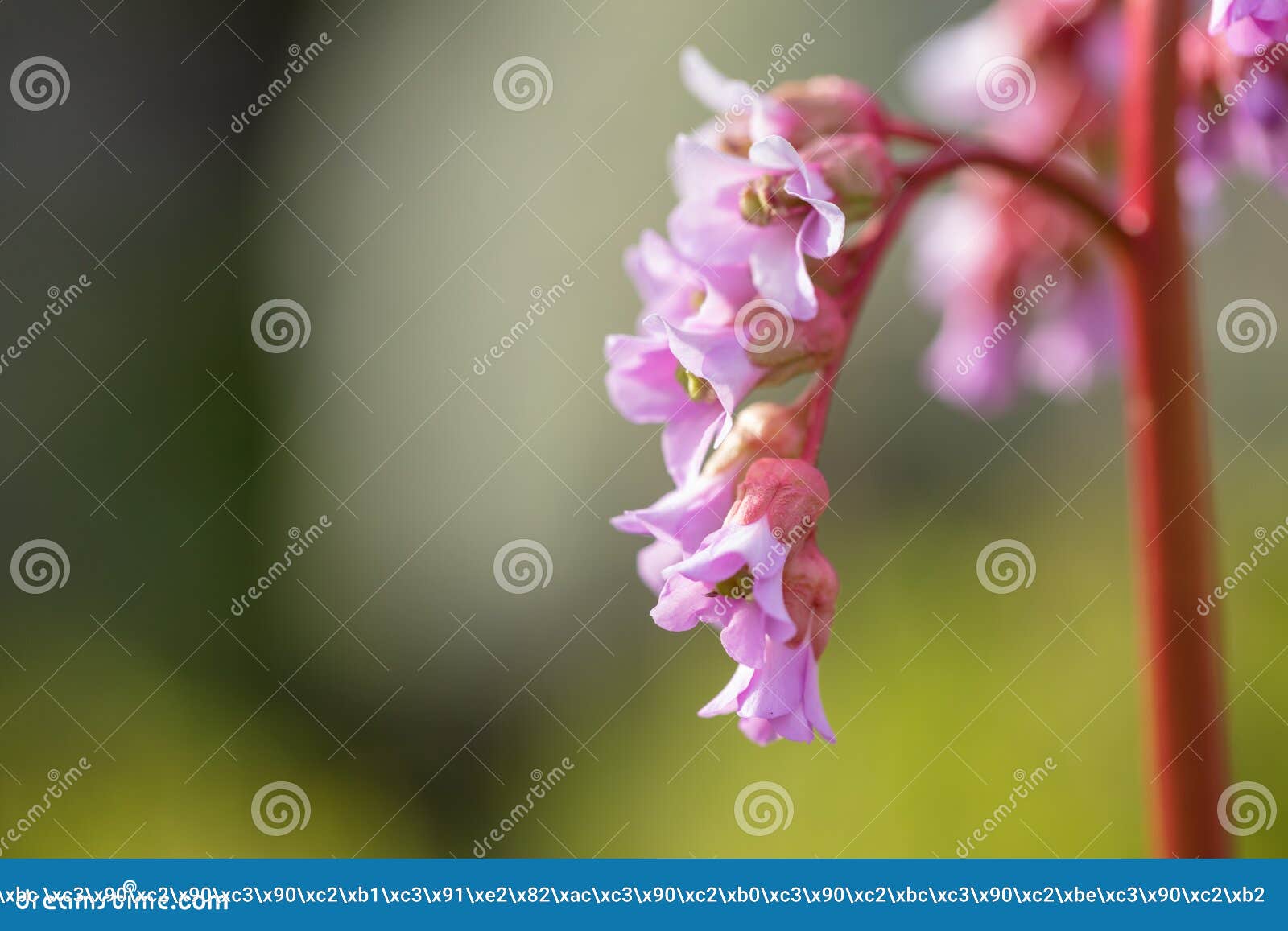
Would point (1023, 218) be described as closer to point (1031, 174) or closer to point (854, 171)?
point (1031, 174)

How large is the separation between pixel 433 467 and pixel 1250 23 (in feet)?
9.96

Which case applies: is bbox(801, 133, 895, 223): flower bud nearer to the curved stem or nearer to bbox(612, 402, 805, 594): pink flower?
the curved stem

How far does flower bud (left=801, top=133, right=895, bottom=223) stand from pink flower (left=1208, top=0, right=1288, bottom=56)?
0.26m

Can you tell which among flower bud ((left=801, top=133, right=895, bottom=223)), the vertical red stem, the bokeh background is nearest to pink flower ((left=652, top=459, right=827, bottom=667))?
flower bud ((left=801, top=133, right=895, bottom=223))

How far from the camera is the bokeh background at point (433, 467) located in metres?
2.77

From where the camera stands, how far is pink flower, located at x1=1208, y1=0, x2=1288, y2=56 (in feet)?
2.69

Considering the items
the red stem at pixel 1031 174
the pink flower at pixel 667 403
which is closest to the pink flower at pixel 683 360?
the pink flower at pixel 667 403

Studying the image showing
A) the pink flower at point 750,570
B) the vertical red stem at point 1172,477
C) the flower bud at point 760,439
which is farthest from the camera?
the vertical red stem at point 1172,477

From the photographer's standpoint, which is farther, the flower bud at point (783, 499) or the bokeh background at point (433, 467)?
the bokeh background at point (433, 467)

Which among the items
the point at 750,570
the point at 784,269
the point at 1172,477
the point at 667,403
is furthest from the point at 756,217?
the point at 1172,477

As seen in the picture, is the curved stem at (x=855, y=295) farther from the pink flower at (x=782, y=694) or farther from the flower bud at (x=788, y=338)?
the pink flower at (x=782, y=694)

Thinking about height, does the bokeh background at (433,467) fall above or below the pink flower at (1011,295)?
below

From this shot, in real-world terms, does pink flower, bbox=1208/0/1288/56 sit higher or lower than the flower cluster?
higher

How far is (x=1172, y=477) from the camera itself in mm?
1093
